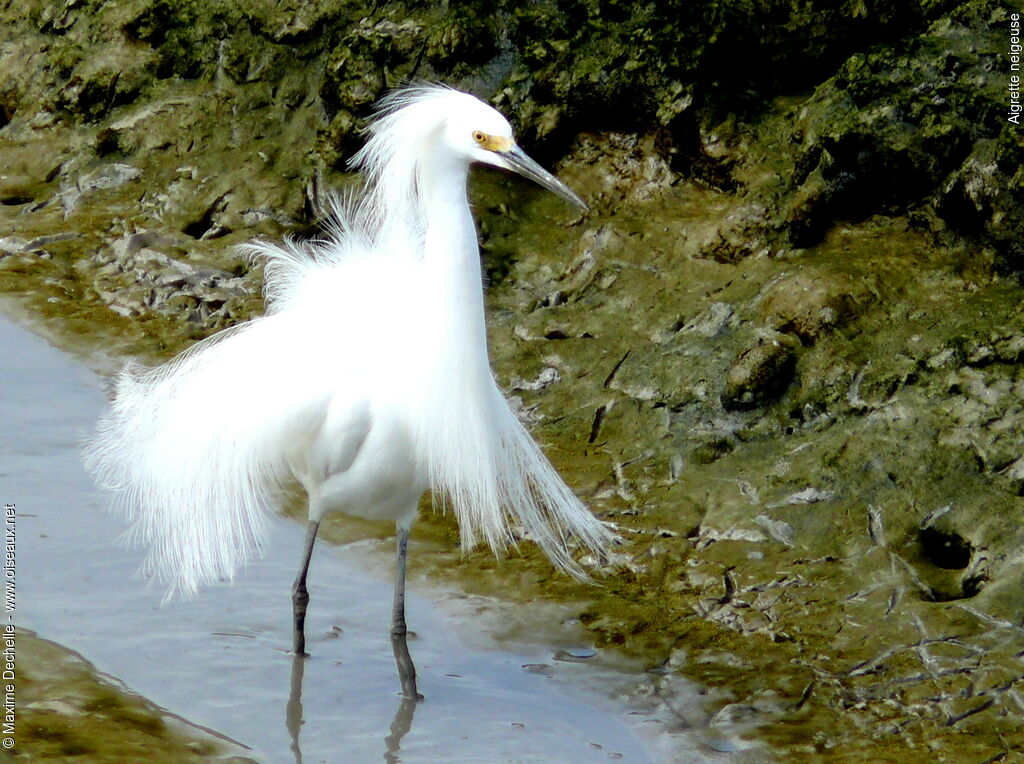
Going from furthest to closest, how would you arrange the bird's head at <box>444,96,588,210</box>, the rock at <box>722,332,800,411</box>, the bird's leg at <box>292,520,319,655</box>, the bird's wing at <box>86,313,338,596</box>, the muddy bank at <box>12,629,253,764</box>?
1. the rock at <box>722,332,800,411</box>
2. the bird's leg at <box>292,520,319,655</box>
3. the bird's wing at <box>86,313,338,596</box>
4. the bird's head at <box>444,96,588,210</box>
5. the muddy bank at <box>12,629,253,764</box>

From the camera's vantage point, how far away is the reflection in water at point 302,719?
12.1ft

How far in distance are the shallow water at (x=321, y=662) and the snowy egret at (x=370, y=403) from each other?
0.52ft

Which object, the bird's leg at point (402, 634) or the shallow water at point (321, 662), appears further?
the bird's leg at point (402, 634)

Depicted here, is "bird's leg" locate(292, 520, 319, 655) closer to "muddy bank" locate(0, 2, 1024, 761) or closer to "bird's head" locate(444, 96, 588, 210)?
"muddy bank" locate(0, 2, 1024, 761)

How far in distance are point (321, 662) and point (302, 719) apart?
1.14ft

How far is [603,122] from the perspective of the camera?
6344mm

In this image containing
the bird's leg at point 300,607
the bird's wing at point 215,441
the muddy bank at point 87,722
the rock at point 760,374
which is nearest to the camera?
the muddy bank at point 87,722

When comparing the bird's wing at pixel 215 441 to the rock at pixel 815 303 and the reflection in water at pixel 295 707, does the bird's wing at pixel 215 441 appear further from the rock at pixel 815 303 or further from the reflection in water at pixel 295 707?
the rock at pixel 815 303

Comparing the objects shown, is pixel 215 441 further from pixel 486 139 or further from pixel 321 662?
pixel 486 139

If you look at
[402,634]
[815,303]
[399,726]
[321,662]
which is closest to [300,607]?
[321,662]

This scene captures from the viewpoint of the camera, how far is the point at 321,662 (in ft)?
13.7

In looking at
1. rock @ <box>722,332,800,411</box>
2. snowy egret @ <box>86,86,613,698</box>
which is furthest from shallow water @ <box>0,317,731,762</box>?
rock @ <box>722,332,800,411</box>

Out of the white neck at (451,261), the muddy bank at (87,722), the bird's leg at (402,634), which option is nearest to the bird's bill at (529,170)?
the white neck at (451,261)

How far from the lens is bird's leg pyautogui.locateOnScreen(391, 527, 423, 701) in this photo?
402 centimetres
